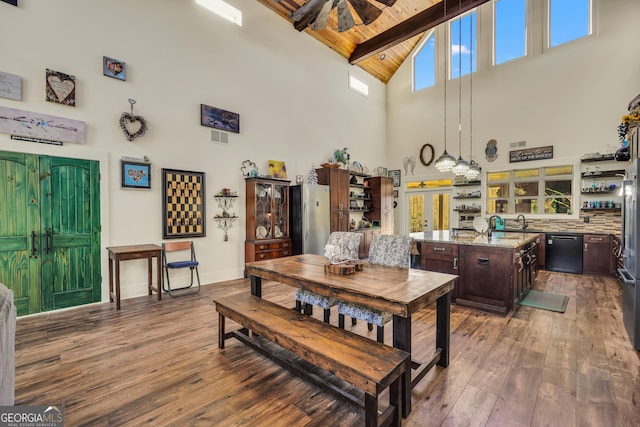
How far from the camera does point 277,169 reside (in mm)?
6105

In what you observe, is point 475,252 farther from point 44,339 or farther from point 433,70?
point 433,70

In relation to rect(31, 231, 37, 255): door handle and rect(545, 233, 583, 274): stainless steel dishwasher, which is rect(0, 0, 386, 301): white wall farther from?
rect(545, 233, 583, 274): stainless steel dishwasher

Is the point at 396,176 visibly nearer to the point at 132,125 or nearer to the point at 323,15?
the point at 323,15

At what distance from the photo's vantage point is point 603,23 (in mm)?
6051

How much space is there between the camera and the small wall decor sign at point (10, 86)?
3.28m

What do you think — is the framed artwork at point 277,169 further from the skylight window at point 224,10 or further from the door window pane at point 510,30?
the door window pane at point 510,30

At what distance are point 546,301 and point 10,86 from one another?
7319 mm

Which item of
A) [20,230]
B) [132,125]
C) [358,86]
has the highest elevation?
[358,86]

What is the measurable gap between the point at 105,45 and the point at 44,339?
12.3 ft

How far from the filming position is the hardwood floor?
1794mm

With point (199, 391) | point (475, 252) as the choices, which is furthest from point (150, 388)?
point (475, 252)

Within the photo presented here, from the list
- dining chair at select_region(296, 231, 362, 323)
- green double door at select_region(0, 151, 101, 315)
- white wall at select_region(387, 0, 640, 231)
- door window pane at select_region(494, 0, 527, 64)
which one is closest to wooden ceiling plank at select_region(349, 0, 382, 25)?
dining chair at select_region(296, 231, 362, 323)

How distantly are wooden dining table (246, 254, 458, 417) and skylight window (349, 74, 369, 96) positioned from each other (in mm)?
6685

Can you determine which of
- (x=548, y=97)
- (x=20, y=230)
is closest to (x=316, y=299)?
(x=20, y=230)
